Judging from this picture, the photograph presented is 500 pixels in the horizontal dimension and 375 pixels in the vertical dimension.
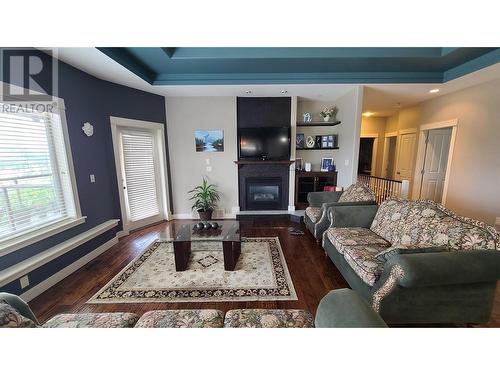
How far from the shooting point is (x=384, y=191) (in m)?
4.47

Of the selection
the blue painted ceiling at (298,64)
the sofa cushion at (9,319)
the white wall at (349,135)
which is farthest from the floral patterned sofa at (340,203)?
the sofa cushion at (9,319)

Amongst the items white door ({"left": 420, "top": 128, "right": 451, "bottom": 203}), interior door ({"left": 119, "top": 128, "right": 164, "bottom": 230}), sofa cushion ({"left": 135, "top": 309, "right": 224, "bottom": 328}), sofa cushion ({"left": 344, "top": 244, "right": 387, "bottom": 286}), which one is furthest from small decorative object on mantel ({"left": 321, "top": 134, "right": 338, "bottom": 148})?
sofa cushion ({"left": 135, "top": 309, "right": 224, "bottom": 328})

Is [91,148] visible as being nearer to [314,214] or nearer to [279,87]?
[279,87]

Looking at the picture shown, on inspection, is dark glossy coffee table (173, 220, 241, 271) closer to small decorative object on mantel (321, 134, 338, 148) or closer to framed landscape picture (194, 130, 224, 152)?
framed landscape picture (194, 130, 224, 152)

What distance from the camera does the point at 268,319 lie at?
113cm

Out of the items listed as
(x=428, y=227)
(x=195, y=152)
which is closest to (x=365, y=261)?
(x=428, y=227)

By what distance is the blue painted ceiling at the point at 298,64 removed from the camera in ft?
8.27

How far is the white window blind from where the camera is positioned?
3438mm

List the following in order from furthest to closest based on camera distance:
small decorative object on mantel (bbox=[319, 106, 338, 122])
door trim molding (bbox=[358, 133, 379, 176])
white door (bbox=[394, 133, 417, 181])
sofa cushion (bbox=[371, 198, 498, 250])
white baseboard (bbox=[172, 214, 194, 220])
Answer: door trim molding (bbox=[358, 133, 379, 176]) → white door (bbox=[394, 133, 417, 181]) → white baseboard (bbox=[172, 214, 194, 220]) → small decorative object on mantel (bbox=[319, 106, 338, 122]) → sofa cushion (bbox=[371, 198, 498, 250])

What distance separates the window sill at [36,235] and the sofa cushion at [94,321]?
1.22m

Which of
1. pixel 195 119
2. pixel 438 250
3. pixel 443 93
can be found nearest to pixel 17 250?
pixel 195 119

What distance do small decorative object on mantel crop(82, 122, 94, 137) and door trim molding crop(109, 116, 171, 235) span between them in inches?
14.9
